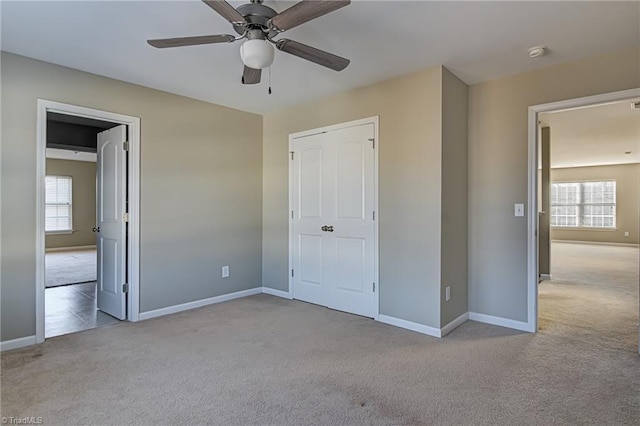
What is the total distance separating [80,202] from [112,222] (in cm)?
766

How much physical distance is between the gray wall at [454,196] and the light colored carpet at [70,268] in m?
5.64

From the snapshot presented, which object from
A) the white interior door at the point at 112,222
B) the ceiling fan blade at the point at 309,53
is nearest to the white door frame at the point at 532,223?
the ceiling fan blade at the point at 309,53

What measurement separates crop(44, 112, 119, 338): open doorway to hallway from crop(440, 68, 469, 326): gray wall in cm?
340

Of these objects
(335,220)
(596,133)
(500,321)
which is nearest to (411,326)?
(500,321)

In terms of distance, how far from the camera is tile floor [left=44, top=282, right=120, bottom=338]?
11.6 ft

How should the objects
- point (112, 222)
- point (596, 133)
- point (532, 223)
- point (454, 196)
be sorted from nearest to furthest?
1. point (532, 223)
2. point (454, 196)
3. point (112, 222)
4. point (596, 133)

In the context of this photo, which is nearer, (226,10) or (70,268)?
(226,10)

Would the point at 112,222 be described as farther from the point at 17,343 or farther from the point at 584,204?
the point at 584,204

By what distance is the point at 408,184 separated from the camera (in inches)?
137

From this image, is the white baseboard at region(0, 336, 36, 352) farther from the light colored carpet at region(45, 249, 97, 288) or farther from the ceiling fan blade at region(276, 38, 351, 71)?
the ceiling fan blade at region(276, 38, 351, 71)

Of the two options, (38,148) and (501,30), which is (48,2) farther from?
(501,30)

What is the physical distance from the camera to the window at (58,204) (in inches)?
378

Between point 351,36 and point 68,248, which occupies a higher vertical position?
point 351,36

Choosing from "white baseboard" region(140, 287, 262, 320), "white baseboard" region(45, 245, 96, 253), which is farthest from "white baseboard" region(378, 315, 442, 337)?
"white baseboard" region(45, 245, 96, 253)
